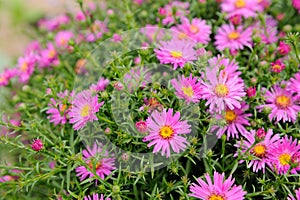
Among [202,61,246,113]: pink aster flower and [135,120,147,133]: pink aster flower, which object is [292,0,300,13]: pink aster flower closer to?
[202,61,246,113]: pink aster flower

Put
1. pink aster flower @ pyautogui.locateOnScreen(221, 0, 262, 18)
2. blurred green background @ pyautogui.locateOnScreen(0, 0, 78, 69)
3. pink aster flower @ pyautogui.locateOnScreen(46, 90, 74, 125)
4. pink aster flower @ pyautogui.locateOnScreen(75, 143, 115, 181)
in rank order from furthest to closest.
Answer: blurred green background @ pyautogui.locateOnScreen(0, 0, 78, 69)
pink aster flower @ pyautogui.locateOnScreen(221, 0, 262, 18)
pink aster flower @ pyautogui.locateOnScreen(46, 90, 74, 125)
pink aster flower @ pyautogui.locateOnScreen(75, 143, 115, 181)

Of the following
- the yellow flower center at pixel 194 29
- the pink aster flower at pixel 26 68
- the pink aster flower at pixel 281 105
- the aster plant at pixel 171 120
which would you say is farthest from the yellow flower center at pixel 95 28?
the pink aster flower at pixel 281 105

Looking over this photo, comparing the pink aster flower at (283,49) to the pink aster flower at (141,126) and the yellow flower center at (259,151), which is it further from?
the pink aster flower at (141,126)

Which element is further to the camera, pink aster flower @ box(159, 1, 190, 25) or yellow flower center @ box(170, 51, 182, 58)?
pink aster flower @ box(159, 1, 190, 25)

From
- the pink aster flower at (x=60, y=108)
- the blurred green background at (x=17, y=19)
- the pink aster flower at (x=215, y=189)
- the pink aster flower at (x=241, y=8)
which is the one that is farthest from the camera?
the blurred green background at (x=17, y=19)

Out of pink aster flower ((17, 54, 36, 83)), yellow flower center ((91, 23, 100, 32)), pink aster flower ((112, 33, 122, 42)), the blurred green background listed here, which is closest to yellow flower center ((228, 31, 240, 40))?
pink aster flower ((112, 33, 122, 42))

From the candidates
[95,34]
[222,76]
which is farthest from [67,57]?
[222,76]

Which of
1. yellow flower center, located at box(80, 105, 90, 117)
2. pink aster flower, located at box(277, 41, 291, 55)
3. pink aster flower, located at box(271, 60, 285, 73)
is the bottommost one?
yellow flower center, located at box(80, 105, 90, 117)
